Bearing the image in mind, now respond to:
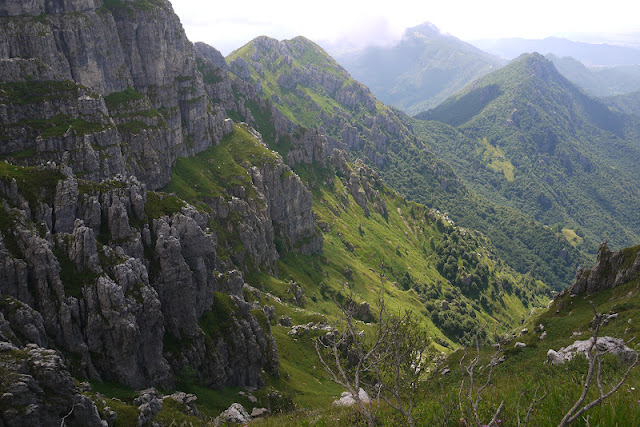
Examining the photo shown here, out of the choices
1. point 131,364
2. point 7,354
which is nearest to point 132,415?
point 7,354

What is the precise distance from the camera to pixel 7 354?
33.5m

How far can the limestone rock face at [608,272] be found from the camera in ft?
268

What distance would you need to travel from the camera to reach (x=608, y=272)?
Result: 86125 mm

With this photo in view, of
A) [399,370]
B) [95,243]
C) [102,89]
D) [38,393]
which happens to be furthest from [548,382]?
[102,89]

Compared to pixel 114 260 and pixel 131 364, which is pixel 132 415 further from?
pixel 114 260

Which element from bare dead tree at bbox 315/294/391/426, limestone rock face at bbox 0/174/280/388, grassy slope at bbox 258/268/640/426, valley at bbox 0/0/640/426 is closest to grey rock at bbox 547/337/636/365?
valley at bbox 0/0/640/426

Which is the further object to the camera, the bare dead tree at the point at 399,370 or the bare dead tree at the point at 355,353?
the bare dead tree at the point at 399,370

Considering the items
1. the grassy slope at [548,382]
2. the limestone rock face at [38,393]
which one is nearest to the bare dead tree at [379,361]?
the grassy slope at [548,382]

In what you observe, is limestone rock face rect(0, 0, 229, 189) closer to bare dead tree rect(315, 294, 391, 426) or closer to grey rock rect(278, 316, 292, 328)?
grey rock rect(278, 316, 292, 328)

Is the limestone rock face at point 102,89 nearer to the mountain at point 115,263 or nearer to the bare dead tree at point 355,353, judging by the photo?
the mountain at point 115,263

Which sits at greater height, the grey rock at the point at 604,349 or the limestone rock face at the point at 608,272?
the grey rock at the point at 604,349

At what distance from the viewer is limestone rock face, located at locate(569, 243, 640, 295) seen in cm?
8169

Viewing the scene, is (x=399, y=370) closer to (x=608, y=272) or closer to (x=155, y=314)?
(x=155, y=314)

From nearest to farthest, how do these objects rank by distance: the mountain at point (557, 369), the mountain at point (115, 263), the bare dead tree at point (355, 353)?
the bare dead tree at point (355, 353), the mountain at point (557, 369), the mountain at point (115, 263)
